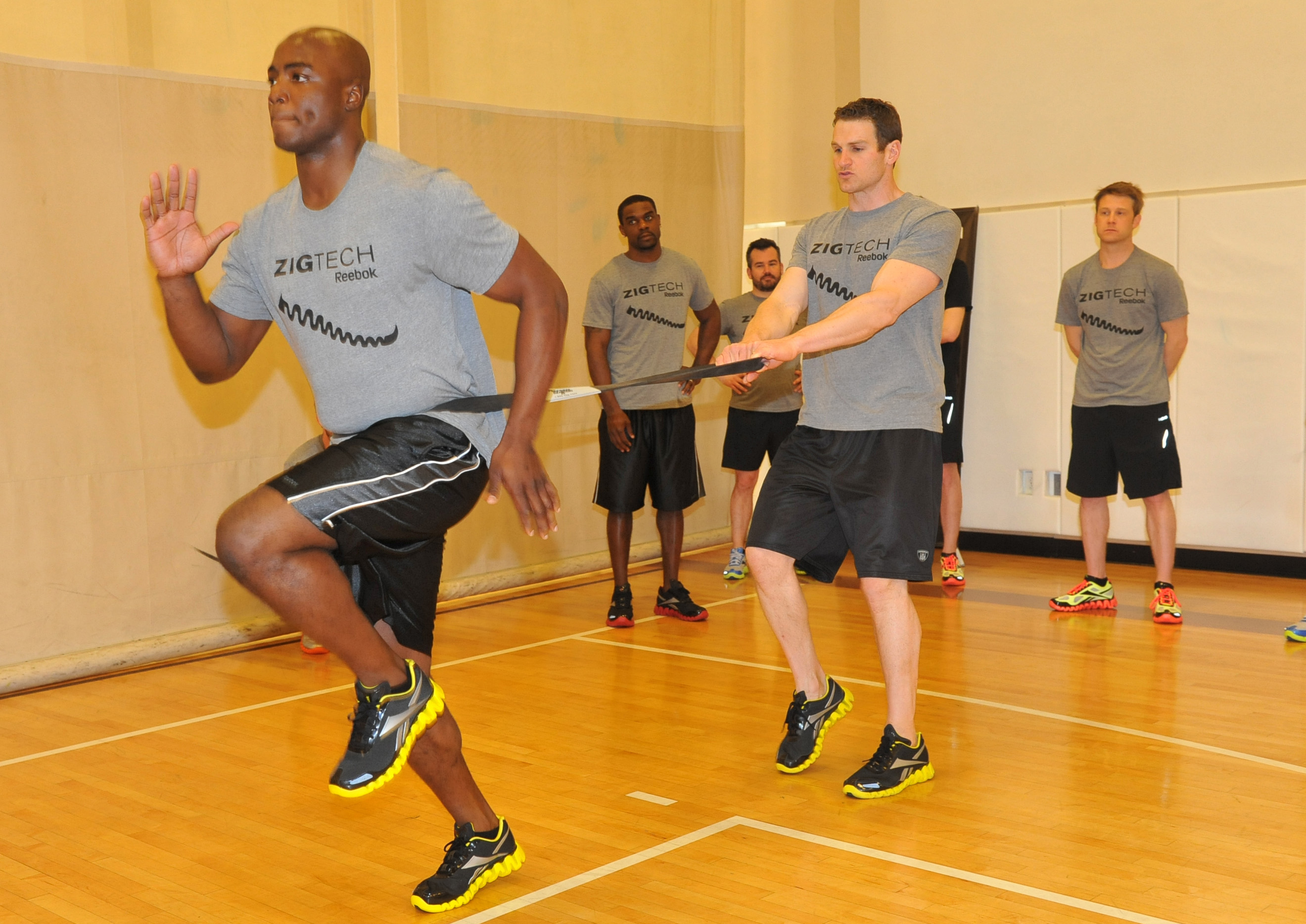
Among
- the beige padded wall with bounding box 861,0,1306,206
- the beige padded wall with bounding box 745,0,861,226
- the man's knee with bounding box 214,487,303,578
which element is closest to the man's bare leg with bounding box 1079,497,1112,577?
the beige padded wall with bounding box 861,0,1306,206

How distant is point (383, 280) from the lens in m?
2.60

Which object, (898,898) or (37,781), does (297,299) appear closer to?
(898,898)

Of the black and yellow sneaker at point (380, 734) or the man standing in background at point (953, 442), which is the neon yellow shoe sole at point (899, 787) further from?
the man standing in background at point (953, 442)

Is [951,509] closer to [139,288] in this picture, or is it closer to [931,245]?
[931,245]

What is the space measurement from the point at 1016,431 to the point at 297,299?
6.35 meters

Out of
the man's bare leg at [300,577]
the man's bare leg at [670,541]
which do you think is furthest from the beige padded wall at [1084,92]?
the man's bare leg at [300,577]

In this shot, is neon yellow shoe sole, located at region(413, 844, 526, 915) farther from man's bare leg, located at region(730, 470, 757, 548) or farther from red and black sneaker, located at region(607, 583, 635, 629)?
man's bare leg, located at region(730, 470, 757, 548)

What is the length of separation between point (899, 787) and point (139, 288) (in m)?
4.10

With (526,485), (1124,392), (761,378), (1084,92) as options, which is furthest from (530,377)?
(1084,92)

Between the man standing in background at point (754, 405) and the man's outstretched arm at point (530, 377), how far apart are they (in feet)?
14.4

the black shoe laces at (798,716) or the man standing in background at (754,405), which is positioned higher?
the man standing in background at (754,405)

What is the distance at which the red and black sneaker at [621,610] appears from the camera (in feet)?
20.7

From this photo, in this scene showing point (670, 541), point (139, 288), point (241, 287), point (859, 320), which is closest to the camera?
point (241, 287)

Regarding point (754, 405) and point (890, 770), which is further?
point (754, 405)
